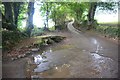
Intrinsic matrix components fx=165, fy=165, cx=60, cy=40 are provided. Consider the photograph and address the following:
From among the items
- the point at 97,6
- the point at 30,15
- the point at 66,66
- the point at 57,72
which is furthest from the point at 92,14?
→ the point at 57,72

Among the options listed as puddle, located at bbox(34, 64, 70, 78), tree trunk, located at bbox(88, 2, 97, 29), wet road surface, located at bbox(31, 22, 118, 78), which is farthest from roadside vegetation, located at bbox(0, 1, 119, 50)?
puddle, located at bbox(34, 64, 70, 78)

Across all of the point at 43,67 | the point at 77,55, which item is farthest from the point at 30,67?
the point at 77,55

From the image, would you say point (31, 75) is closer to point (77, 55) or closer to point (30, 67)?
point (30, 67)

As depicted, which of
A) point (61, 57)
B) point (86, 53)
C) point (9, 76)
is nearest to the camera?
point (9, 76)

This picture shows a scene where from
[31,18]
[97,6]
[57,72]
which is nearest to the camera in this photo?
[57,72]

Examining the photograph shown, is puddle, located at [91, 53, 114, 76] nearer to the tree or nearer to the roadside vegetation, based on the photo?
the roadside vegetation

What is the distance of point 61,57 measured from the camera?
9414 millimetres

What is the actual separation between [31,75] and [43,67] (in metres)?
1.16

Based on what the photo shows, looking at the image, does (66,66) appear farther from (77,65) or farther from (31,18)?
(31,18)

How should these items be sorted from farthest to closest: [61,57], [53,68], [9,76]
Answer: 1. [61,57]
2. [53,68]
3. [9,76]

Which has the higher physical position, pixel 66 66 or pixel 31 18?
pixel 31 18

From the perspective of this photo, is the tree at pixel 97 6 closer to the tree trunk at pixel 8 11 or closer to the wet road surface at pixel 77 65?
the wet road surface at pixel 77 65

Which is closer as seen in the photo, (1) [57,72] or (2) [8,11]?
(1) [57,72]

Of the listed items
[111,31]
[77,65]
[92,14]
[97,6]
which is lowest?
[77,65]
